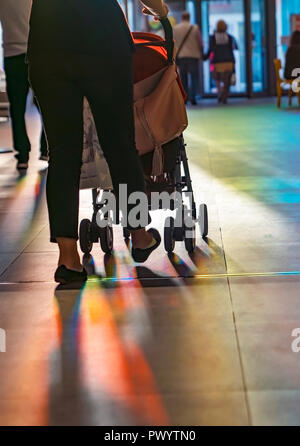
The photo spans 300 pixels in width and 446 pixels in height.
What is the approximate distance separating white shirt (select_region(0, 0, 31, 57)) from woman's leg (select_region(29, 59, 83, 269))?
4153mm

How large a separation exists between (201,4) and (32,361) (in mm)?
20450

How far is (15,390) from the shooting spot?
105 inches

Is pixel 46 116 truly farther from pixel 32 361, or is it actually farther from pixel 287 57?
pixel 287 57

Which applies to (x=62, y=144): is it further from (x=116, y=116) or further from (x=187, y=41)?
(x=187, y=41)

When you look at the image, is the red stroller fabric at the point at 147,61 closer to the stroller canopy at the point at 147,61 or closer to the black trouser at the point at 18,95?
the stroller canopy at the point at 147,61

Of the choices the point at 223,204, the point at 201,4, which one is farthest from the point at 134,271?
the point at 201,4

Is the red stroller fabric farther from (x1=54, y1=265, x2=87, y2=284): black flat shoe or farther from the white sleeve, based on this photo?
(x1=54, y1=265, x2=87, y2=284): black flat shoe

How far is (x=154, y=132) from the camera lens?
4.22 m

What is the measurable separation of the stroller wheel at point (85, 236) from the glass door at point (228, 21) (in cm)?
1847

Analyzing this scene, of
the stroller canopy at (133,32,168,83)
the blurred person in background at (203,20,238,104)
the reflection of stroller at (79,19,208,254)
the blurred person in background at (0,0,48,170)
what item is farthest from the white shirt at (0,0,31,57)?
the blurred person in background at (203,20,238,104)

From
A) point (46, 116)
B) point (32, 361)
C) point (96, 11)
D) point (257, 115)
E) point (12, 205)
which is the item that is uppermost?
point (96, 11)

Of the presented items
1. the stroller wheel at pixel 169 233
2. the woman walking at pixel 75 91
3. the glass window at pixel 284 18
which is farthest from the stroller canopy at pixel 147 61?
the glass window at pixel 284 18

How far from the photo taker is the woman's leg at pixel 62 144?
12.6 feet
